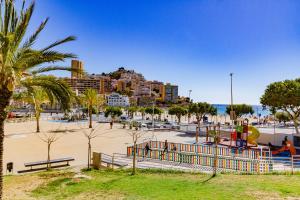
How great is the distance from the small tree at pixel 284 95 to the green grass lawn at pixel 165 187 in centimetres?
1934

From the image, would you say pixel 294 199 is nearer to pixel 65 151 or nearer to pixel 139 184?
pixel 139 184

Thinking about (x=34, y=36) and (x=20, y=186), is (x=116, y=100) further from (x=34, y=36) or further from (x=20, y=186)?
(x=34, y=36)

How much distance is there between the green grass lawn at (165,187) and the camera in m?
9.98

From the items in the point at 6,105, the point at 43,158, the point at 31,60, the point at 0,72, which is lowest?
the point at 43,158

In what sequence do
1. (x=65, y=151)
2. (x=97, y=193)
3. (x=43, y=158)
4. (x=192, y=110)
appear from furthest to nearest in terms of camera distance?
(x=192, y=110)
(x=65, y=151)
(x=43, y=158)
(x=97, y=193)

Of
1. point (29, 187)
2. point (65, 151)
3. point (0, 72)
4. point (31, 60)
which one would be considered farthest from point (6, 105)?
point (65, 151)

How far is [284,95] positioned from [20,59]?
28.7 m

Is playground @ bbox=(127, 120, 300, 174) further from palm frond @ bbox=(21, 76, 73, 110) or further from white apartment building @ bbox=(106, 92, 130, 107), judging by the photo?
white apartment building @ bbox=(106, 92, 130, 107)

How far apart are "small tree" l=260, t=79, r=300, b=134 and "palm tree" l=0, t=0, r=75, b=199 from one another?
26946 mm

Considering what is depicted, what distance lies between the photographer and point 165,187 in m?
11.3

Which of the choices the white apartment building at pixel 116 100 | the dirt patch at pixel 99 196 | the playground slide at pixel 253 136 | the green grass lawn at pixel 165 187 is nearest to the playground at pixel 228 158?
the playground slide at pixel 253 136

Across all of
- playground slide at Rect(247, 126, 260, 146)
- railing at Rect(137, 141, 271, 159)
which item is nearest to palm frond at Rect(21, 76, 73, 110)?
railing at Rect(137, 141, 271, 159)

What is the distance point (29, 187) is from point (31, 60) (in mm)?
5841

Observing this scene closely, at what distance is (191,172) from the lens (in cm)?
1479
